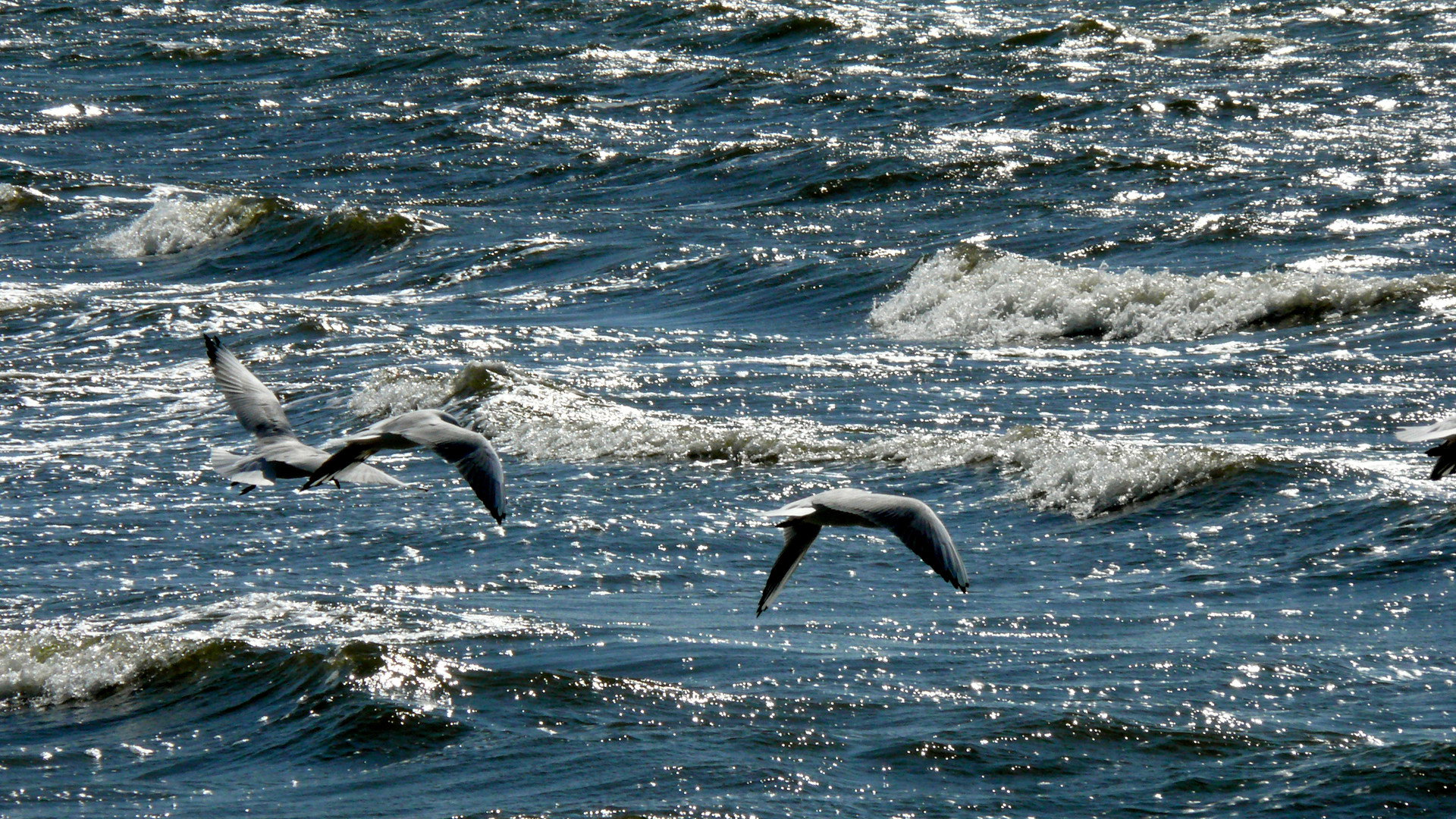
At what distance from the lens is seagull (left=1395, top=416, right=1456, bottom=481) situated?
217 inches

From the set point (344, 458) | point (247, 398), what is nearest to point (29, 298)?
point (247, 398)

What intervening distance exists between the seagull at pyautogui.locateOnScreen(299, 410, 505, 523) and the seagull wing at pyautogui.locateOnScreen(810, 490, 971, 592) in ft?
3.09

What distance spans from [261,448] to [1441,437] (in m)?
3.86

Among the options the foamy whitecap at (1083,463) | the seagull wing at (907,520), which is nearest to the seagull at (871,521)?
the seagull wing at (907,520)

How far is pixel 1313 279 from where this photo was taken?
13.9 m

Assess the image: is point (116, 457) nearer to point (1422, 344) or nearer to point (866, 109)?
point (1422, 344)

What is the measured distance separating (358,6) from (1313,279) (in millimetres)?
25388

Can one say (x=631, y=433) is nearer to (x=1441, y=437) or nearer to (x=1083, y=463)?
(x=1083, y=463)

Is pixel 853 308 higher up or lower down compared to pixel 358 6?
lower down

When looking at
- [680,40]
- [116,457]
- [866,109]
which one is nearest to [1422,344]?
[116,457]

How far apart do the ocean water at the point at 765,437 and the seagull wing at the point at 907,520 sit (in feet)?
3.86

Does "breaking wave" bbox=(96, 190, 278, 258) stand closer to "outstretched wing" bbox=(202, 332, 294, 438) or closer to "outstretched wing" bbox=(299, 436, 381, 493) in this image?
"outstretched wing" bbox=(202, 332, 294, 438)

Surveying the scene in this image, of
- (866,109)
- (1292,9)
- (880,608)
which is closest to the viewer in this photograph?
(880,608)

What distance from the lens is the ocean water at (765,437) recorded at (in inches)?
260
